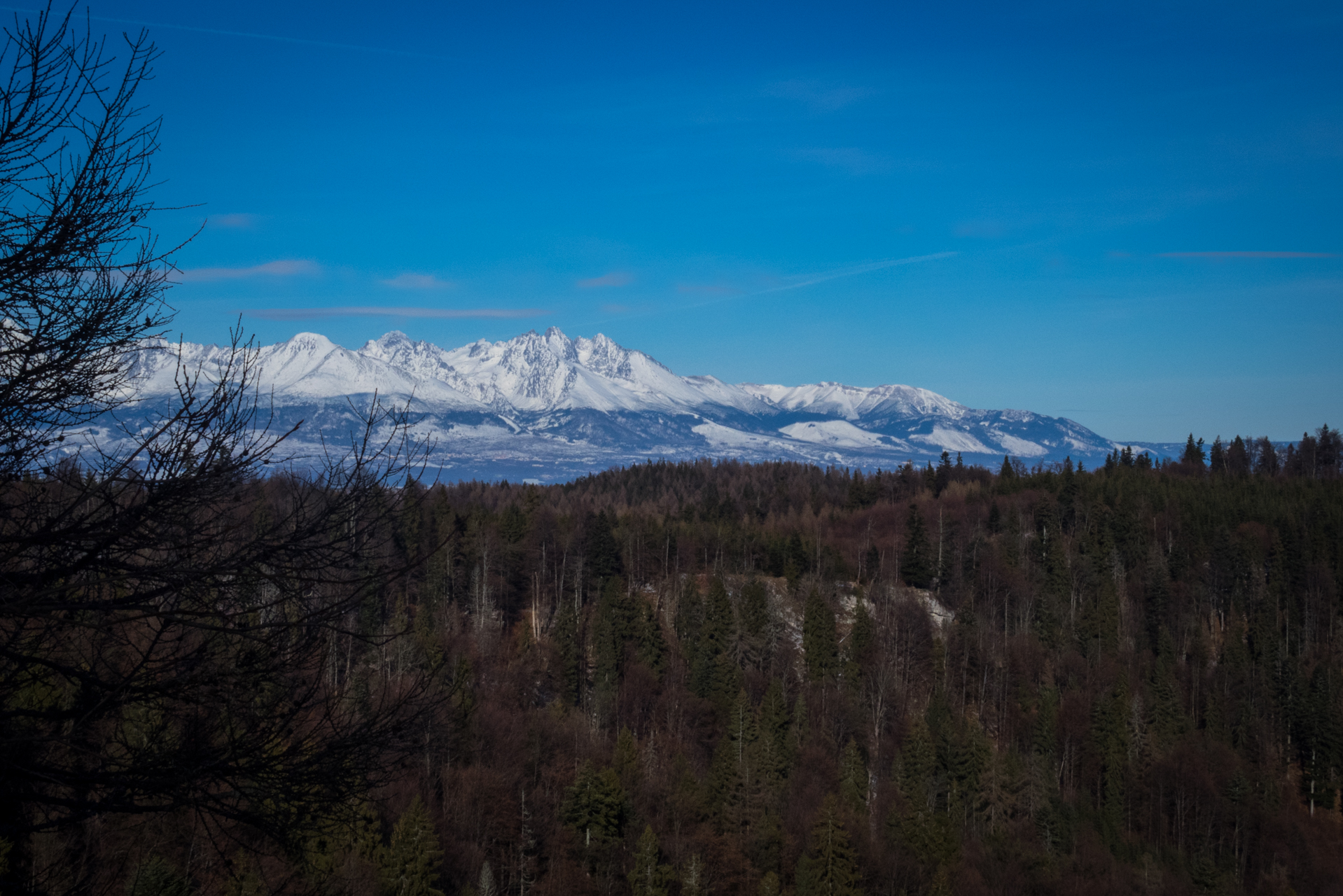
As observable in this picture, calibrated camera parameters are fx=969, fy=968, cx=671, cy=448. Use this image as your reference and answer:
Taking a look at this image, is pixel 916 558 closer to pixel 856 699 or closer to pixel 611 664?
pixel 856 699

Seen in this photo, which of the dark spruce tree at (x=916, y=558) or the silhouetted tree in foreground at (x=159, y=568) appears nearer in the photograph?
the silhouetted tree in foreground at (x=159, y=568)

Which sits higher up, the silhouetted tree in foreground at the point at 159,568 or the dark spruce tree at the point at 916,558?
the silhouetted tree in foreground at the point at 159,568

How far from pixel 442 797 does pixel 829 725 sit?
2839cm

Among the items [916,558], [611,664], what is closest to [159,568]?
[611,664]

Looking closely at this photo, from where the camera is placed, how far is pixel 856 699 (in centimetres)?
6500

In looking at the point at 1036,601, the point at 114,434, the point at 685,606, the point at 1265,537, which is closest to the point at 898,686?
the point at 685,606

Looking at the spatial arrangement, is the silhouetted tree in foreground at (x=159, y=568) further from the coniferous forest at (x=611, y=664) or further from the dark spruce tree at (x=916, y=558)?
the dark spruce tree at (x=916, y=558)

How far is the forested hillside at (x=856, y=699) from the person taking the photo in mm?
36562

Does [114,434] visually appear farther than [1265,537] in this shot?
No

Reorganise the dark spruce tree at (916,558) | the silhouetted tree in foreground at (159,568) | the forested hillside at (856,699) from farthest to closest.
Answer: the dark spruce tree at (916,558) → the forested hillside at (856,699) → the silhouetted tree in foreground at (159,568)

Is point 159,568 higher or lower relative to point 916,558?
higher

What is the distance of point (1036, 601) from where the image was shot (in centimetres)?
8488

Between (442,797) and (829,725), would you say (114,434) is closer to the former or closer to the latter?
(442,797)

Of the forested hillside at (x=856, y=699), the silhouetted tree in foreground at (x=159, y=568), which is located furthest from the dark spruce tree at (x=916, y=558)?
the silhouetted tree in foreground at (x=159, y=568)
